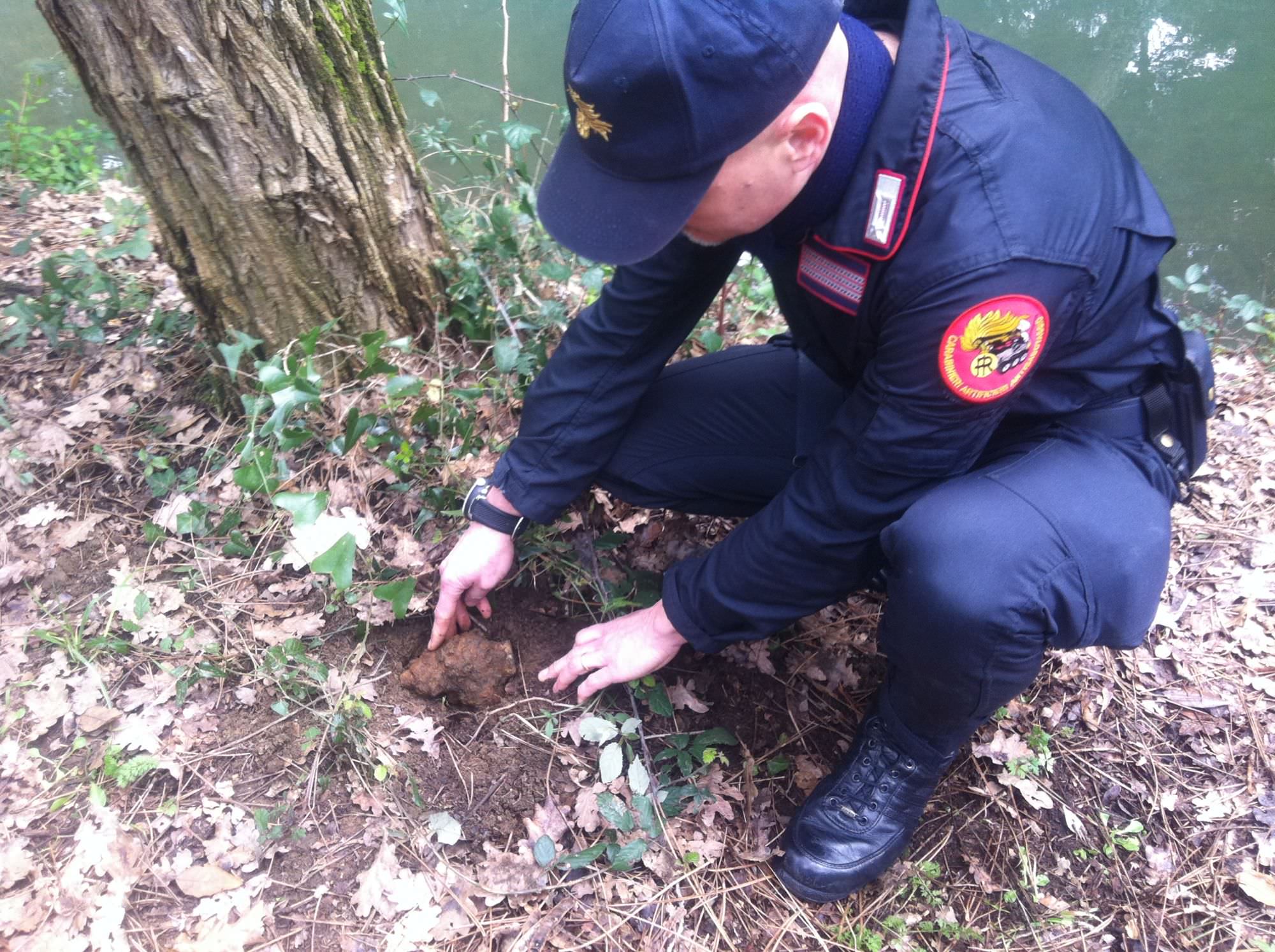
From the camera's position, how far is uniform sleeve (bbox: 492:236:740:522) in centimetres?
181

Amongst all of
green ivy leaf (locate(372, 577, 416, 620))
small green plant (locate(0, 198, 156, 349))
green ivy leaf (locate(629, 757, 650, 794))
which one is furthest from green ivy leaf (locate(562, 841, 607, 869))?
small green plant (locate(0, 198, 156, 349))

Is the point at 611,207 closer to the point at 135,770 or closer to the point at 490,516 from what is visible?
the point at 490,516

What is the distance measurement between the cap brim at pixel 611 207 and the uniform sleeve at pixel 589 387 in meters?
0.49

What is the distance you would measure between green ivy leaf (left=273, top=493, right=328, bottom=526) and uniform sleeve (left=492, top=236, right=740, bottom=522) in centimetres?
42

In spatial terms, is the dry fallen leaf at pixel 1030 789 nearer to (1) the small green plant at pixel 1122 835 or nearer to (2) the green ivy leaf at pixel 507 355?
(1) the small green plant at pixel 1122 835

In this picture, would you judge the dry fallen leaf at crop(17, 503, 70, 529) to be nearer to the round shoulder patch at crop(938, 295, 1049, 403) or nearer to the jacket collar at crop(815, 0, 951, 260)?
the jacket collar at crop(815, 0, 951, 260)

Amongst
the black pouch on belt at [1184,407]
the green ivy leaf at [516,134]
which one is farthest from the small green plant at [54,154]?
the black pouch on belt at [1184,407]

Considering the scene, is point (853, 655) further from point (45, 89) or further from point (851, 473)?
point (45, 89)

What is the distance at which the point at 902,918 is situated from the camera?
Answer: 1735 millimetres

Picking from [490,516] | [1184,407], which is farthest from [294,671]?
[1184,407]

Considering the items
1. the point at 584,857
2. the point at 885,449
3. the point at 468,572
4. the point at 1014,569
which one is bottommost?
the point at 584,857

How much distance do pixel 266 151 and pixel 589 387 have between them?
0.94 metres

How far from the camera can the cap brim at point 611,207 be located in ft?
3.91

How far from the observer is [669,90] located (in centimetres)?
108
